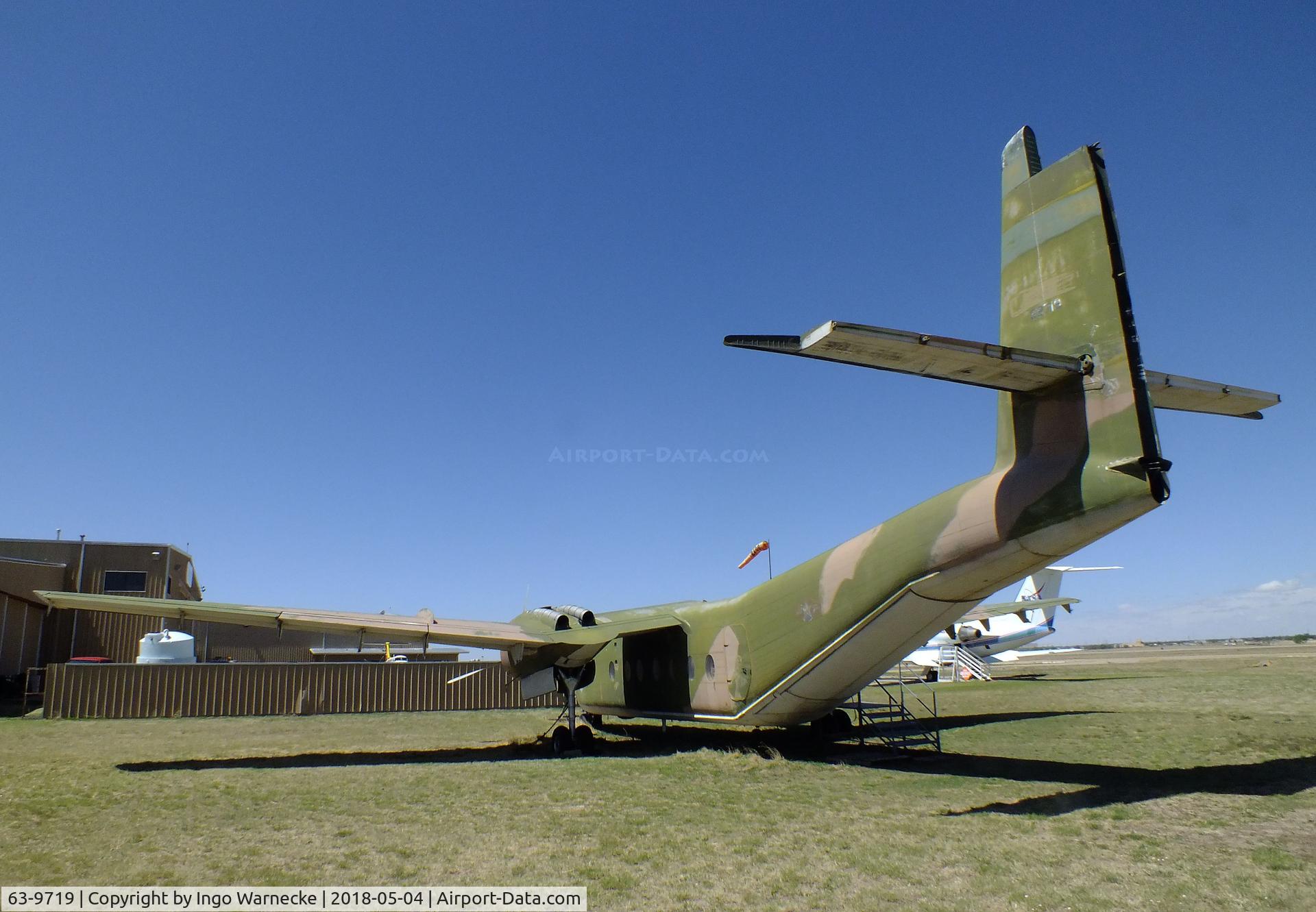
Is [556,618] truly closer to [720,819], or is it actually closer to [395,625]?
[395,625]

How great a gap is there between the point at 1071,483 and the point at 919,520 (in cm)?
254

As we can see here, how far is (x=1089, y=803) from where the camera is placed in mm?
10008

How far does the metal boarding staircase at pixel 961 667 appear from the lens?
42562 millimetres

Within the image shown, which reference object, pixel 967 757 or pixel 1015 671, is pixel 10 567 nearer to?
pixel 967 757

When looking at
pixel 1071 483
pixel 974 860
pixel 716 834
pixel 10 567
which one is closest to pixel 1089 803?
pixel 974 860

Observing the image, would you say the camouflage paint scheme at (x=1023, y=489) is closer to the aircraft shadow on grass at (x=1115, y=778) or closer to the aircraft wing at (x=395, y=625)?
the aircraft shadow on grass at (x=1115, y=778)

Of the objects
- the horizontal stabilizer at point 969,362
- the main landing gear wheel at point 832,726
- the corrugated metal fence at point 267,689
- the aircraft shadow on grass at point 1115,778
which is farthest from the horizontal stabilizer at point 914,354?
the corrugated metal fence at point 267,689

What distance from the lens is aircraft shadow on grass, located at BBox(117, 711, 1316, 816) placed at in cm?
1053

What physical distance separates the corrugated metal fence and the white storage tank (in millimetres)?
6634

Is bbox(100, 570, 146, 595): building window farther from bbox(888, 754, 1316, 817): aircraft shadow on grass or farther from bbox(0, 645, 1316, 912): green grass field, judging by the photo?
bbox(888, 754, 1316, 817): aircraft shadow on grass

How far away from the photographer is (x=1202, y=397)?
34.8 ft

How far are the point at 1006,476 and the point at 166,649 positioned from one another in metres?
34.9

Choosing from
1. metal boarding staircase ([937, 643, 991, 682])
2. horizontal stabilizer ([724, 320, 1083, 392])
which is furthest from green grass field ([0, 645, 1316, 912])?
metal boarding staircase ([937, 643, 991, 682])

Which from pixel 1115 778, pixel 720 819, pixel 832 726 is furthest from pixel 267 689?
pixel 1115 778
